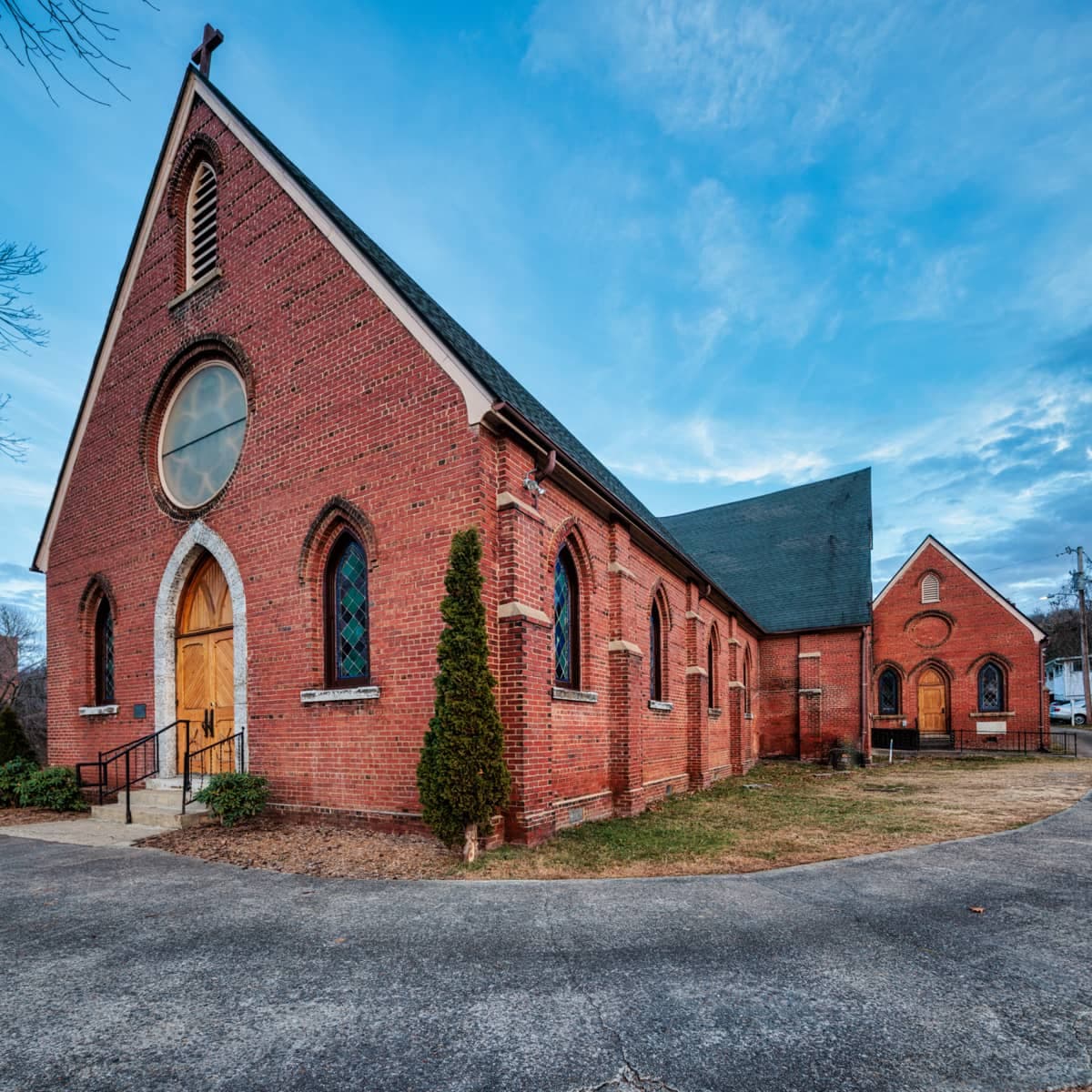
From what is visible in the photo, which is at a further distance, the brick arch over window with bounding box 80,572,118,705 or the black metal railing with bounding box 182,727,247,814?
the brick arch over window with bounding box 80,572,118,705

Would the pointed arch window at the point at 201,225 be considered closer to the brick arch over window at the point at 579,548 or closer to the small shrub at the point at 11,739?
the brick arch over window at the point at 579,548

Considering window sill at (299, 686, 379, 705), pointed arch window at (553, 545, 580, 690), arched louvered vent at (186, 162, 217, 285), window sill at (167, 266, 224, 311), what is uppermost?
arched louvered vent at (186, 162, 217, 285)

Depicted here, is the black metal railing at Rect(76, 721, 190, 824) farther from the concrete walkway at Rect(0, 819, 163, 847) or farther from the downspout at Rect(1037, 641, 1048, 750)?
the downspout at Rect(1037, 641, 1048, 750)

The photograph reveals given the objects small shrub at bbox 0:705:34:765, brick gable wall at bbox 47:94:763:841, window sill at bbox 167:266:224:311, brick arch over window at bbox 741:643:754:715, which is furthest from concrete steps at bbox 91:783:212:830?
brick arch over window at bbox 741:643:754:715

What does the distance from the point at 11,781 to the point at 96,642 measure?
2645mm

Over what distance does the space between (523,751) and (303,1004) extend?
14.4 feet

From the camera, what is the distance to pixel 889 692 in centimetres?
2969

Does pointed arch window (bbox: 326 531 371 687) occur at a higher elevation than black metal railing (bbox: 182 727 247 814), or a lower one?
higher

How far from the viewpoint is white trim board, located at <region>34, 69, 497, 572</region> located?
8.50m

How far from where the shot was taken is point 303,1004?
12.6 ft

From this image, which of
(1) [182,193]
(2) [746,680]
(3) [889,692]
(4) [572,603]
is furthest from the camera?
(3) [889,692]

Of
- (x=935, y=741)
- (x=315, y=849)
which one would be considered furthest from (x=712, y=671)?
(x=935, y=741)

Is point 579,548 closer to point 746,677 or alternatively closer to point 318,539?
point 318,539

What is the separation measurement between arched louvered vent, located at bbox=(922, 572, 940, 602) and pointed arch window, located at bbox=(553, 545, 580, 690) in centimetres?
2424
